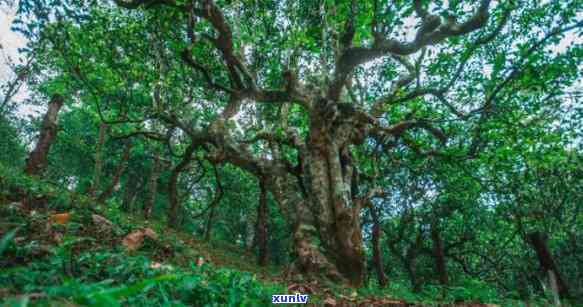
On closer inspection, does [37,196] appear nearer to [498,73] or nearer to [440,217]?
[498,73]

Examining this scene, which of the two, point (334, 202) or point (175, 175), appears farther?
point (175, 175)

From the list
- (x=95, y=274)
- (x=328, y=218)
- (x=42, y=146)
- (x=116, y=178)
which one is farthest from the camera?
(x=116, y=178)

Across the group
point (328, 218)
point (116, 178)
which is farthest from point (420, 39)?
point (116, 178)

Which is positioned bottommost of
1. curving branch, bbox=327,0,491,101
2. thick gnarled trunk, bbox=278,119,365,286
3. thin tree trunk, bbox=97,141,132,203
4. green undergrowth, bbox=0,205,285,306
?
green undergrowth, bbox=0,205,285,306

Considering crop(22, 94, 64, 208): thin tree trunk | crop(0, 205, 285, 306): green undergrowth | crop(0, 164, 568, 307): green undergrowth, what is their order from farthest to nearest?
crop(22, 94, 64, 208): thin tree trunk < crop(0, 205, 285, 306): green undergrowth < crop(0, 164, 568, 307): green undergrowth

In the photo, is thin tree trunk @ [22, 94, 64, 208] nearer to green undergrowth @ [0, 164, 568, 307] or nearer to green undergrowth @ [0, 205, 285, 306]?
green undergrowth @ [0, 164, 568, 307]

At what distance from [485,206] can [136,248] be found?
1462 cm

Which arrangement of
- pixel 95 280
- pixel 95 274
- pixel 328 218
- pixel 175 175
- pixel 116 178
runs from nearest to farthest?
pixel 95 280, pixel 95 274, pixel 328 218, pixel 175 175, pixel 116 178


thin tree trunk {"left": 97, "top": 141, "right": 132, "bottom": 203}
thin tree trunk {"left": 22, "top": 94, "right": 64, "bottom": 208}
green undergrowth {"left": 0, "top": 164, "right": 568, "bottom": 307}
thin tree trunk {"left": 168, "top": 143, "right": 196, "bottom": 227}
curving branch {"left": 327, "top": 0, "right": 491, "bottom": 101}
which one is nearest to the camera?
green undergrowth {"left": 0, "top": 164, "right": 568, "bottom": 307}

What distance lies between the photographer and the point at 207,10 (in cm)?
745

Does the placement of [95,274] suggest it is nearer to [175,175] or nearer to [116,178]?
[175,175]

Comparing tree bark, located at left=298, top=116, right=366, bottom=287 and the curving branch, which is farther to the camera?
tree bark, located at left=298, top=116, right=366, bottom=287

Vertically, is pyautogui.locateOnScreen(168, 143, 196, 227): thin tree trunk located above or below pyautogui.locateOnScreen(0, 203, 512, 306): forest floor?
above

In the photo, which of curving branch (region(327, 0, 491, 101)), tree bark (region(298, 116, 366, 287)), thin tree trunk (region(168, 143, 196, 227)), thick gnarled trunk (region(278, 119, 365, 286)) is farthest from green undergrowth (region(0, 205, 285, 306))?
thin tree trunk (region(168, 143, 196, 227))
